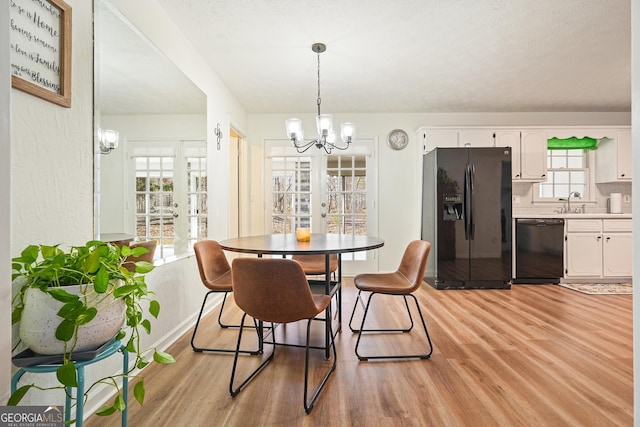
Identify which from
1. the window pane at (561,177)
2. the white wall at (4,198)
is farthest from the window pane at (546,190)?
the white wall at (4,198)

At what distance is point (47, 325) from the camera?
0.99 meters

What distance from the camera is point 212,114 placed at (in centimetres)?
341

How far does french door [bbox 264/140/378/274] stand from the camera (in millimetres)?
5016

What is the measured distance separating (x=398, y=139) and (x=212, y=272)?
350 cm

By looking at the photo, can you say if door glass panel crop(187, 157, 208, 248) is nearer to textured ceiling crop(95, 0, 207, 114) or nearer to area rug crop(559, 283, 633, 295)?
textured ceiling crop(95, 0, 207, 114)

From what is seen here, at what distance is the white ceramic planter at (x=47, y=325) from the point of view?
3.23 ft

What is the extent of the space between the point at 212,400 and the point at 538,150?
4.99 m

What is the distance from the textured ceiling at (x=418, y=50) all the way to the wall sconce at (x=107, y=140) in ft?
3.86

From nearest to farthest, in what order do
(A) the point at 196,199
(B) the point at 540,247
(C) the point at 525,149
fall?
(A) the point at 196,199, (B) the point at 540,247, (C) the point at 525,149

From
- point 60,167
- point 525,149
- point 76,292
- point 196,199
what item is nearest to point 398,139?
point 525,149

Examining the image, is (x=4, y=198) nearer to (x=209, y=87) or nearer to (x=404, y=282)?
(x=404, y=282)

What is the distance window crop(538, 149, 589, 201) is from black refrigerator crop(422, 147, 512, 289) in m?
1.33

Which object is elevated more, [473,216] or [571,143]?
[571,143]

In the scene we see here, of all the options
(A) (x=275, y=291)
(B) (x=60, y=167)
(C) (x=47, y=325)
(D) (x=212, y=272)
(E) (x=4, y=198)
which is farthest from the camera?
(D) (x=212, y=272)
